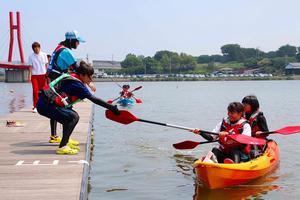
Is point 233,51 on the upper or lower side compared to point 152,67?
upper

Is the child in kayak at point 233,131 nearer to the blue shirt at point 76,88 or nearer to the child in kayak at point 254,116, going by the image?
the child in kayak at point 254,116

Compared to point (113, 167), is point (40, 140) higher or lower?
higher

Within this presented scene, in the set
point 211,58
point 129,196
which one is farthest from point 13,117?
point 211,58

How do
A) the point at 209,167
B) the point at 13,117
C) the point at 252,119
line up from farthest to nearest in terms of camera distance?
the point at 13,117
the point at 252,119
the point at 209,167

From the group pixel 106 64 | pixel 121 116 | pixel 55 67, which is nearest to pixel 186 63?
pixel 106 64

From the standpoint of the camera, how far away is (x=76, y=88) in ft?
23.5

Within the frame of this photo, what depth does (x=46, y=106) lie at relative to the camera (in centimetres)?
744

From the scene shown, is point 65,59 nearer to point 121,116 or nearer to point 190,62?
point 121,116

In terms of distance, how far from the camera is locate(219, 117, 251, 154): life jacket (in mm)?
7883

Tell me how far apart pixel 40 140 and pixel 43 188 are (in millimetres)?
3451

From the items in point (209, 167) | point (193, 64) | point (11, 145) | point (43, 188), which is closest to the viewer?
point (43, 188)

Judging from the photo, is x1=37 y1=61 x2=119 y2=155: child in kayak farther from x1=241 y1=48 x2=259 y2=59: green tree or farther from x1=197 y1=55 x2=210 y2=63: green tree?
x1=197 y1=55 x2=210 y2=63: green tree

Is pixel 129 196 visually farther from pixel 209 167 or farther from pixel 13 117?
pixel 13 117

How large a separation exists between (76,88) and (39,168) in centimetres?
128
